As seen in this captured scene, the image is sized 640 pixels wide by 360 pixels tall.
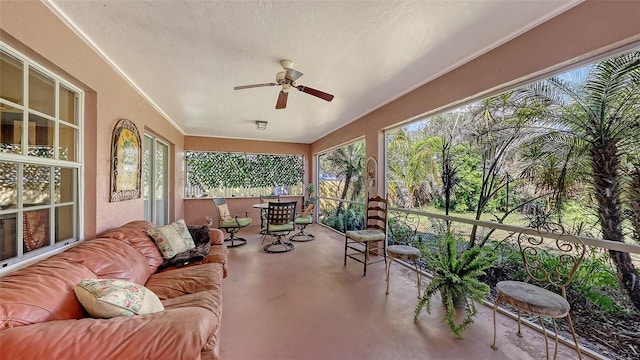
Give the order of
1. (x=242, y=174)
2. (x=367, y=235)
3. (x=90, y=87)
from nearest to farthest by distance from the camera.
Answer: (x=90, y=87) < (x=367, y=235) < (x=242, y=174)

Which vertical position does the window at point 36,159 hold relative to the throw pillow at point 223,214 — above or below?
above

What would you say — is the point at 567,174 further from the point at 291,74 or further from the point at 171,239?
the point at 171,239

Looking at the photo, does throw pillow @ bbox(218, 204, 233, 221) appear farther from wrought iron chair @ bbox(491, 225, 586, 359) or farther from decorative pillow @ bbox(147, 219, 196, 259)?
wrought iron chair @ bbox(491, 225, 586, 359)

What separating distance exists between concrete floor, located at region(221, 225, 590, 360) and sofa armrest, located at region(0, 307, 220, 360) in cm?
84

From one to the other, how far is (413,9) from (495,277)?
8.85ft

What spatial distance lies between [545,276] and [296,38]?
2.91 m

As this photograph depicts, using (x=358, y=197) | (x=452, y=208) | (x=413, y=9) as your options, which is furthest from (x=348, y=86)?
(x=358, y=197)

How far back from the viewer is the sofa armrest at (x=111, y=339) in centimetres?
93

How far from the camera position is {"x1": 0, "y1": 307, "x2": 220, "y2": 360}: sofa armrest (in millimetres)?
Answer: 927

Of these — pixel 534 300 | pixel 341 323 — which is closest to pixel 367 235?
pixel 341 323

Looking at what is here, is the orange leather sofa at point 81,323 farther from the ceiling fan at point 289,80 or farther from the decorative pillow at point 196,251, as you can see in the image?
the ceiling fan at point 289,80

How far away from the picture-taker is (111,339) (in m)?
1.02

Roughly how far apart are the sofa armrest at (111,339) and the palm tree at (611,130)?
2.72m

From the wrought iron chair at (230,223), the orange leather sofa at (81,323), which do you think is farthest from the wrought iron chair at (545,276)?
the wrought iron chair at (230,223)
